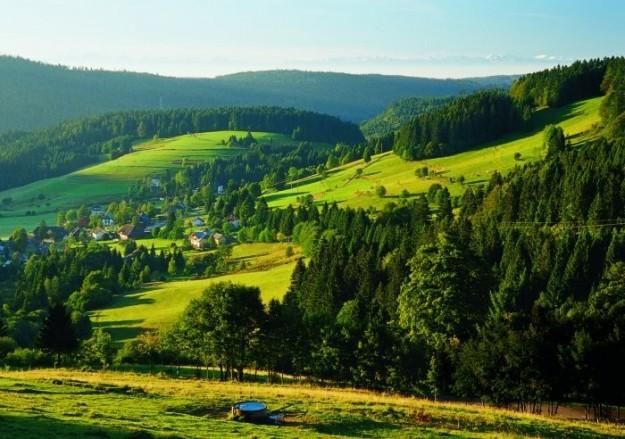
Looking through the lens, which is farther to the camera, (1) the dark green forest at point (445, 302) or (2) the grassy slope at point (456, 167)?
(2) the grassy slope at point (456, 167)

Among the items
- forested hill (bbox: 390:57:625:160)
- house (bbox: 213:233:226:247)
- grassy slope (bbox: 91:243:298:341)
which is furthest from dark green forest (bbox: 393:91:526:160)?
grassy slope (bbox: 91:243:298:341)

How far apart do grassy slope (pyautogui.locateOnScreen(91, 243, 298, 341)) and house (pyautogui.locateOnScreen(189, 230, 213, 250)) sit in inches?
1239

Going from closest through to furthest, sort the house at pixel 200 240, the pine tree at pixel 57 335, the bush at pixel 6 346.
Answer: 1. the pine tree at pixel 57 335
2. the bush at pixel 6 346
3. the house at pixel 200 240

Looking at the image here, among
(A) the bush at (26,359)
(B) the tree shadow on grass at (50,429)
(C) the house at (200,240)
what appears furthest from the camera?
(C) the house at (200,240)

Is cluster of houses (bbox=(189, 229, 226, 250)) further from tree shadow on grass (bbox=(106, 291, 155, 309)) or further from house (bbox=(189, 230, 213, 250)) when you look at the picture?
Answer: tree shadow on grass (bbox=(106, 291, 155, 309))

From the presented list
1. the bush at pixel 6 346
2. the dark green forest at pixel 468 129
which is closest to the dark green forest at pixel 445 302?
the bush at pixel 6 346

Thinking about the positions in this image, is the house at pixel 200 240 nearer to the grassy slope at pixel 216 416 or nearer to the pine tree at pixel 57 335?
the pine tree at pixel 57 335

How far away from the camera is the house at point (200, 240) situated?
170m

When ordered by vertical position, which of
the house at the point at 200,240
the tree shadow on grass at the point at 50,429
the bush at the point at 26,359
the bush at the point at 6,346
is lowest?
the house at the point at 200,240

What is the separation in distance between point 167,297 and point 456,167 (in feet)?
281

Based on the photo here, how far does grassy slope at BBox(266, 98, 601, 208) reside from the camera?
6156 inches

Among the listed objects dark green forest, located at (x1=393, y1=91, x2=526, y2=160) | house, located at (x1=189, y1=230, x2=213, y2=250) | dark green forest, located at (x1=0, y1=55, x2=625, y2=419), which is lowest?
house, located at (x1=189, y1=230, x2=213, y2=250)

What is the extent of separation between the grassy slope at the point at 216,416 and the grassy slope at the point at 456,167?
10894 cm

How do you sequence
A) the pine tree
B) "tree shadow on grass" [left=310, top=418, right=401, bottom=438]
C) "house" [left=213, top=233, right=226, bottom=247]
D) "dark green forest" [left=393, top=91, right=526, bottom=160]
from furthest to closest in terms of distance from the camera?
"dark green forest" [left=393, top=91, right=526, bottom=160] < "house" [left=213, top=233, right=226, bottom=247] < the pine tree < "tree shadow on grass" [left=310, top=418, right=401, bottom=438]
